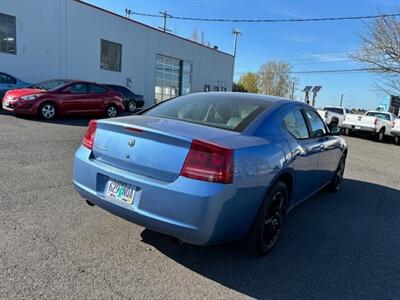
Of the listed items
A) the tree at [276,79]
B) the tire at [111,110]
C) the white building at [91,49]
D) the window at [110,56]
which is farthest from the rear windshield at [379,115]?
the tree at [276,79]

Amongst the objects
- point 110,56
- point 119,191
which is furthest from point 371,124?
point 119,191

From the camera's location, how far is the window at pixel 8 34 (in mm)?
16328

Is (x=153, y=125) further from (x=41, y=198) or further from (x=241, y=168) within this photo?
(x=41, y=198)

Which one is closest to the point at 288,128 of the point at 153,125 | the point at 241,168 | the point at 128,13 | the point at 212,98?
the point at 212,98

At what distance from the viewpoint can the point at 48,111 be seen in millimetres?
12031

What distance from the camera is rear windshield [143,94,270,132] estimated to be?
3.80m

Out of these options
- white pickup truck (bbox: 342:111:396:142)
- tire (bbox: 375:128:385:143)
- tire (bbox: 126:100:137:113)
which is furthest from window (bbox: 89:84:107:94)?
tire (bbox: 375:128:385:143)

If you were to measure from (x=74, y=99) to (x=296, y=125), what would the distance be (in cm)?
1000

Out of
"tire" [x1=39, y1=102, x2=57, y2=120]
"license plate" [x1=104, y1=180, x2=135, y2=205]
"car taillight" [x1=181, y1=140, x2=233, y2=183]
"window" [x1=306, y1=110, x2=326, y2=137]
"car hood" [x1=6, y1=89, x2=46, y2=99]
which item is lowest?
"tire" [x1=39, y1=102, x2=57, y2=120]

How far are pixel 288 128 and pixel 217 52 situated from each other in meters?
28.6

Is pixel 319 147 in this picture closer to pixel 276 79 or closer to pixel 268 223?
pixel 268 223

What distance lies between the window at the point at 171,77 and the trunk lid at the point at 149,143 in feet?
71.5

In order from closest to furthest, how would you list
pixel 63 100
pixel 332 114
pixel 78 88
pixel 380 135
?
1. pixel 63 100
2. pixel 78 88
3. pixel 380 135
4. pixel 332 114

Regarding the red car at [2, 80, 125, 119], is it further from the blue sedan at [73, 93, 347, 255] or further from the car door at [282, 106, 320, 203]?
the car door at [282, 106, 320, 203]
